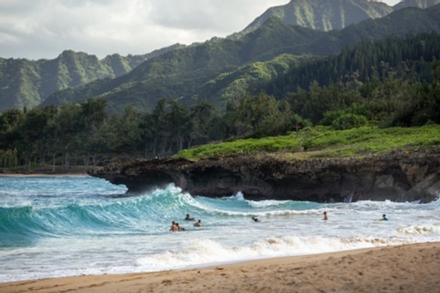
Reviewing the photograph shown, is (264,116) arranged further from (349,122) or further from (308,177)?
(308,177)

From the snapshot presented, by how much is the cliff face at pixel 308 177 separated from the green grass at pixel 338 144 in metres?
2.45

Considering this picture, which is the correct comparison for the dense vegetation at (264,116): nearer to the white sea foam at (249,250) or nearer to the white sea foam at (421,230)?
the white sea foam at (421,230)

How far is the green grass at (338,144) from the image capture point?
4647cm

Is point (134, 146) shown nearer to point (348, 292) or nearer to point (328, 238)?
point (328, 238)

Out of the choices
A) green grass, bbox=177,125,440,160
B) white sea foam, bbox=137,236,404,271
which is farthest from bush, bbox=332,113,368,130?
white sea foam, bbox=137,236,404,271

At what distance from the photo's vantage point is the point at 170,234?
1039 inches

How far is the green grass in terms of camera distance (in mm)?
46469

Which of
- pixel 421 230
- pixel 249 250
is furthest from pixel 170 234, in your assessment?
pixel 421 230

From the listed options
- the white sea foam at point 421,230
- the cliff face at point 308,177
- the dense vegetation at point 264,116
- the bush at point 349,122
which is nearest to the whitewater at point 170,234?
the white sea foam at point 421,230

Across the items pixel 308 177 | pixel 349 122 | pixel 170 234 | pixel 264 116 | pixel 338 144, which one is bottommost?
pixel 170 234

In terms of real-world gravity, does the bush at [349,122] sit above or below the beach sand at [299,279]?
above

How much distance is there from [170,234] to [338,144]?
3066 cm

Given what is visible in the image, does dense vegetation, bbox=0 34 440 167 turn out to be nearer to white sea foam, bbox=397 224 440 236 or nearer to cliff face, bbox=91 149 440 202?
cliff face, bbox=91 149 440 202

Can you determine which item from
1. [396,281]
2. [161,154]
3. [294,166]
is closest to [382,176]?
[294,166]
